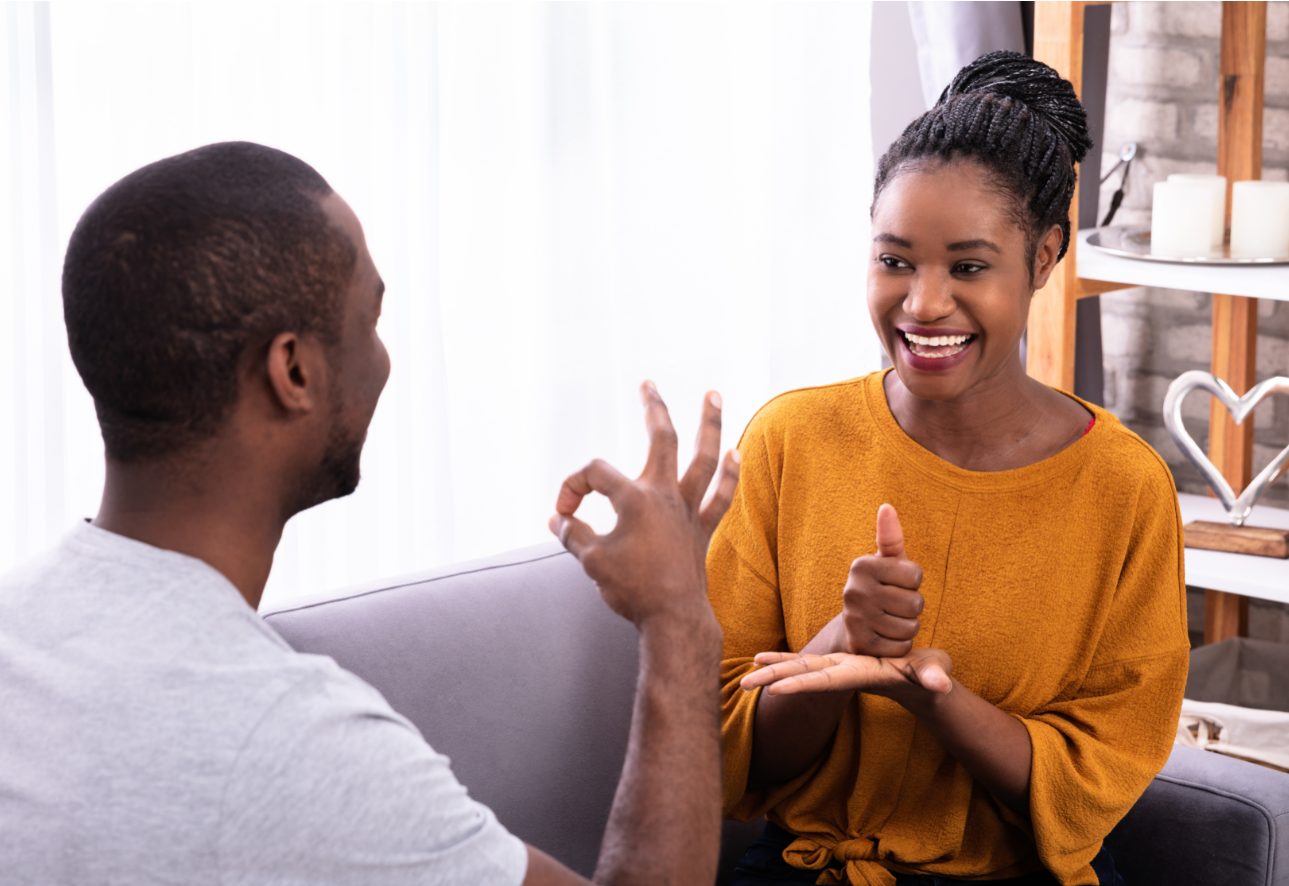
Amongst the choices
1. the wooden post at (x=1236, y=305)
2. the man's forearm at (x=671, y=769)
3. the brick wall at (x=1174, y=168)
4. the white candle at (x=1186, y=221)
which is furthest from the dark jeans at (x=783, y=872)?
the brick wall at (x=1174, y=168)

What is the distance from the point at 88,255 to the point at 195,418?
0.40ft

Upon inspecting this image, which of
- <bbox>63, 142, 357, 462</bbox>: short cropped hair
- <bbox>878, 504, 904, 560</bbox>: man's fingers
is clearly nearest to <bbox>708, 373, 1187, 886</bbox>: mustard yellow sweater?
<bbox>878, 504, 904, 560</bbox>: man's fingers

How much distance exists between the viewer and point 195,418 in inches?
38.4

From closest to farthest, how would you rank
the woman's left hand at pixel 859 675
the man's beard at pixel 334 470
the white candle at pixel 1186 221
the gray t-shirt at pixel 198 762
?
the gray t-shirt at pixel 198 762 < the man's beard at pixel 334 470 < the woman's left hand at pixel 859 675 < the white candle at pixel 1186 221

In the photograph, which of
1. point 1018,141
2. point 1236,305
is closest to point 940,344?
point 1018,141

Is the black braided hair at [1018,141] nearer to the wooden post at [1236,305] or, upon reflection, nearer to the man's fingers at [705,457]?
the man's fingers at [705,457]

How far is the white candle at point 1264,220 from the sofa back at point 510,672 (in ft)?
3.97

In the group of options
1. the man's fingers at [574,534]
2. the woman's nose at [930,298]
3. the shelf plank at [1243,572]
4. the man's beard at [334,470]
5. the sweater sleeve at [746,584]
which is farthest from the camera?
the shelf plank at [1243,572]

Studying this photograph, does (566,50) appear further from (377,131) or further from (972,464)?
(972,464)

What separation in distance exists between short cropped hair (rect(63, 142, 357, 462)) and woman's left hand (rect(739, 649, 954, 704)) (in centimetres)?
54

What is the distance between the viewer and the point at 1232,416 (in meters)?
2.31

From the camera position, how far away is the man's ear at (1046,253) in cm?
152

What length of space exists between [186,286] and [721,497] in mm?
470

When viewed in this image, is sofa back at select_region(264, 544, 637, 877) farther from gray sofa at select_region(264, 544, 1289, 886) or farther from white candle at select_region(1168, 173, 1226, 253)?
white candle at select_region(1168, 173, 1226, 253)
